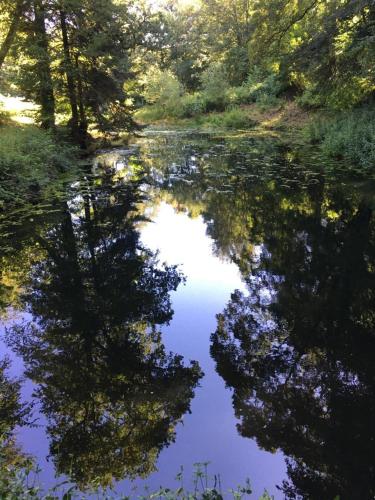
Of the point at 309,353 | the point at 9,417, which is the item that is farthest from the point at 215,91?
the point at 9,417

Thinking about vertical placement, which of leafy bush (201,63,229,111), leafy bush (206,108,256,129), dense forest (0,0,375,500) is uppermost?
leafy bush (201,63,229,111)

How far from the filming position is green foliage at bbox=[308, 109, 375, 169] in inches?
Answer: 536

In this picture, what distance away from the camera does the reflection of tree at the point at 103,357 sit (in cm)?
350

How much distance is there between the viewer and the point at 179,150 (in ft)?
72.7

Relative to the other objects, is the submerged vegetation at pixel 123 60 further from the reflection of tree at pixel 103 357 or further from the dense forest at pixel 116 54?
the reflection of tree at pixel 103 357

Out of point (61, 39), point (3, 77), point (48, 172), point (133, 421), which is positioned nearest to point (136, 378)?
point (133, 421)

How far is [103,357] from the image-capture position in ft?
15.6

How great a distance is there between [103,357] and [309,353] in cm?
245

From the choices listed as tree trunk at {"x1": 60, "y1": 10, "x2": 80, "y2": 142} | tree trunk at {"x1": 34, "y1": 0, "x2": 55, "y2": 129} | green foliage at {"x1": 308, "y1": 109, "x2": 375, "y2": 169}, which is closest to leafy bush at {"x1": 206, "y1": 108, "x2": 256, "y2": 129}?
green foliage at {"x1": 308, "y1": 109, "x2": 375, "y2": 169}

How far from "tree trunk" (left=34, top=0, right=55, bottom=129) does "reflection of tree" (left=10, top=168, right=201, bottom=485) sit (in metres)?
9.89

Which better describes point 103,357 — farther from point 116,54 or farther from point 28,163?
point 116,54

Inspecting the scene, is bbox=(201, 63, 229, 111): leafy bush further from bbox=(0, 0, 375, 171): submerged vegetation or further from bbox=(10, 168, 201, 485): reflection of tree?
bbox=(10, 168, 201, 485): reflection of tree

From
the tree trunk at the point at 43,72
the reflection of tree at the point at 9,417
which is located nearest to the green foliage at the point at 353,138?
the tree trunk at the point at 43,72

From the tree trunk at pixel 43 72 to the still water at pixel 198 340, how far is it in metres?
7.48
